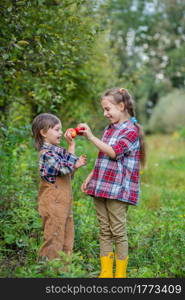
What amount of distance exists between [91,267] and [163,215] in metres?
1.36

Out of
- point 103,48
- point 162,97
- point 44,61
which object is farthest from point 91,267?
point 162,97

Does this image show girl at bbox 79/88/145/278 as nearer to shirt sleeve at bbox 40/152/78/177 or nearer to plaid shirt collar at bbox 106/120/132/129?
plaid shirt collar at bbox 106/120/132/129

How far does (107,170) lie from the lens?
12.4ft

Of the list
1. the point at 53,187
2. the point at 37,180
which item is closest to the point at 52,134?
the point at 53,187

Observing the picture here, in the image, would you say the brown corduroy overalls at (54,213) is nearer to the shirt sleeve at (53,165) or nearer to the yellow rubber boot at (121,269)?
the shirt sleeve at (53,165)

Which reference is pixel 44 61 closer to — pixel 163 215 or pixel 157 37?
pixel 163 215

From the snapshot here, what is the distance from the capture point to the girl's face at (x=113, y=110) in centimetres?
388

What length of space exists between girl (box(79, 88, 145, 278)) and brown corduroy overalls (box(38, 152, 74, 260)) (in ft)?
0.95

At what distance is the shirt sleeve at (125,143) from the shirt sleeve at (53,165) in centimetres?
38

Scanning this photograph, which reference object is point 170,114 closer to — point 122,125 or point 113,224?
point 122,125

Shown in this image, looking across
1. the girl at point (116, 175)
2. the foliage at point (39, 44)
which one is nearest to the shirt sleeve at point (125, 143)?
the girl at point (116, 175)

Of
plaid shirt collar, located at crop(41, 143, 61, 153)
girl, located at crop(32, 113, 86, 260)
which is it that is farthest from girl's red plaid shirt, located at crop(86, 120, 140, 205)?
plaid shirt collar, located at crop(41, 143, 61, 153)

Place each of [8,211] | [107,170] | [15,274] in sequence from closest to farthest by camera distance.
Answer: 1. [15,274]
2. [107,170]
3. [8,211]

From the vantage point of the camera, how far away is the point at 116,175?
12.3 ft
